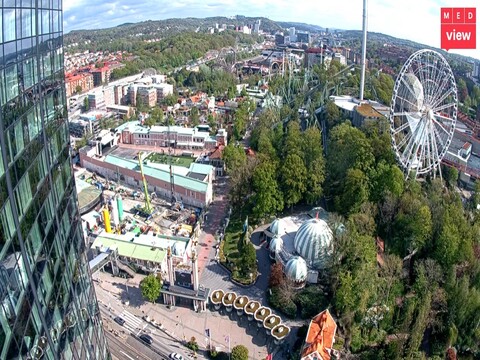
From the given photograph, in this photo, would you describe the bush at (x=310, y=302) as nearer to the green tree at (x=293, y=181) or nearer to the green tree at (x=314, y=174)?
the green tree at (x=293, y=181)

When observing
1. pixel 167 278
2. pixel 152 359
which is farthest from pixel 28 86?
pixel 167 278

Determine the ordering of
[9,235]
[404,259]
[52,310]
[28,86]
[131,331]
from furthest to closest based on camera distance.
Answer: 1. [404,259]
2. [131,331]
3. [52,310]
4. [28,86]
5. [9,235]

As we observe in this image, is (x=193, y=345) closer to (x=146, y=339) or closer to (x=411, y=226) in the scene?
(x=146, y=339)

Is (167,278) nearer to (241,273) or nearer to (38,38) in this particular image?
(241,273)

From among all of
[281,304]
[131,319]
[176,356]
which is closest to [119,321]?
[131,319]

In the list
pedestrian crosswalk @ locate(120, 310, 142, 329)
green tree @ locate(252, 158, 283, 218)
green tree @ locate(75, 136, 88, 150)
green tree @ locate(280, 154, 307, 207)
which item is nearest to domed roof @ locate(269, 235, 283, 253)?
green tree @ locate(252, 158, 283, 218)
